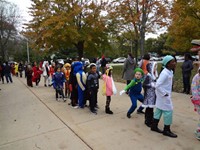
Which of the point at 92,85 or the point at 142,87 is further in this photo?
the point at 92,85

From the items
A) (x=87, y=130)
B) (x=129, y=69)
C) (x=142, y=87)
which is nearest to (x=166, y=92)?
(x=142, y=87)

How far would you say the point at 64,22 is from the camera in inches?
763

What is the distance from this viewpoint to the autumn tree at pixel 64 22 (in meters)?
19.5

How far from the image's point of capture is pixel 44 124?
16.6ft

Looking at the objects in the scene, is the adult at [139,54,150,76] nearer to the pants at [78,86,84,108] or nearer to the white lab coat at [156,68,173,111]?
the pants at [78,86,84,108]

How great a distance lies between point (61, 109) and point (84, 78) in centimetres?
129

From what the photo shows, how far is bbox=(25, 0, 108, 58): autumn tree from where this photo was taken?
19484 mm

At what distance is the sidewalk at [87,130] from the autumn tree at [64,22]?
1417 centimetres

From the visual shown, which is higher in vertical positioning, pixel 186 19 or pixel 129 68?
pixel 186 19

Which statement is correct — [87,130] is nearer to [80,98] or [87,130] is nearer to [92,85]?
[92,85]

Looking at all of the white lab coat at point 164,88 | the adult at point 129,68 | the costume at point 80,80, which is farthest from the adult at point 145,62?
the white lab coat at point 164,88

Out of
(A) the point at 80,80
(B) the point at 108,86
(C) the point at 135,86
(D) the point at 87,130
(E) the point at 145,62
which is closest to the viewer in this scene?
(D) the point at 87,130

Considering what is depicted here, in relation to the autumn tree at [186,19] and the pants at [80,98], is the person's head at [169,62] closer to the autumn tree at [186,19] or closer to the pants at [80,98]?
the pants at [80,98]

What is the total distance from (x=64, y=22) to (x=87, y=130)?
1649 centimetres
